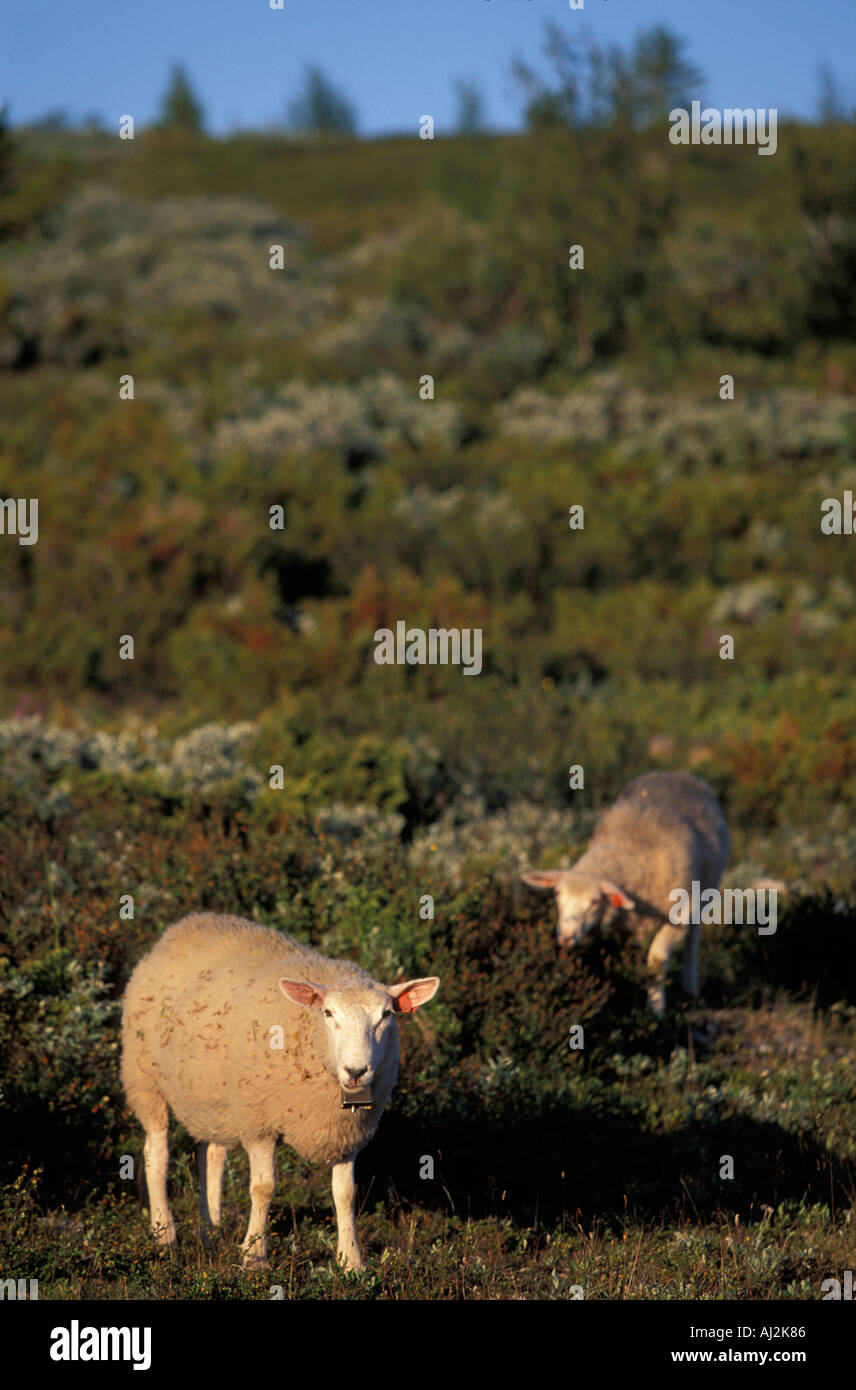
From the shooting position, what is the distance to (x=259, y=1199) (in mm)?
4605

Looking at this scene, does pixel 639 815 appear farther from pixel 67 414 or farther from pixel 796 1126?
pixel 67 414

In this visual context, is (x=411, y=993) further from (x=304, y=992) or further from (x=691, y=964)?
(x=691, y=964)

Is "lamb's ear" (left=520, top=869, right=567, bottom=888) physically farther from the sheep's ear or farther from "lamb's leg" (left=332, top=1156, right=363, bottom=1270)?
the sheep's ear

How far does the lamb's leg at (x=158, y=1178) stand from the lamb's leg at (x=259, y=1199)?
398 millimetres

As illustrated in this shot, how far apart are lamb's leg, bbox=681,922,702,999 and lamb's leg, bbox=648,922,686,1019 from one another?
3.2 inches

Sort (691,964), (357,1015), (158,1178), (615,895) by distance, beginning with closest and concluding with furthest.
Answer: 1. (357,1015)
2. (158,1178)
3. (615,895)
4. (691,964)

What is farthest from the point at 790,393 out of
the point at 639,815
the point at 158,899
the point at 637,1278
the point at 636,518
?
the point at 637,1278

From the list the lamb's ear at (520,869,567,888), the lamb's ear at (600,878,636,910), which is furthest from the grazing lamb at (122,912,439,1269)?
the lamb's ear at (600,878,636,910)

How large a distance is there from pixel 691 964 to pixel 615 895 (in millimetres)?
1183

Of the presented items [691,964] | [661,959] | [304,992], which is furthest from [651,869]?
[304,992]

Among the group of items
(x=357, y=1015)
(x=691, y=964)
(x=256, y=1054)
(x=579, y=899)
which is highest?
(x=579, y=899)

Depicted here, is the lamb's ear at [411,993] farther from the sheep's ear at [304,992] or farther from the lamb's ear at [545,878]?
the lamb's ear at [545,878]

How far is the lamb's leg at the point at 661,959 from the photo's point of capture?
7.35 meters

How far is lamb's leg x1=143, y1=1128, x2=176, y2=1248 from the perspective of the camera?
497cm
